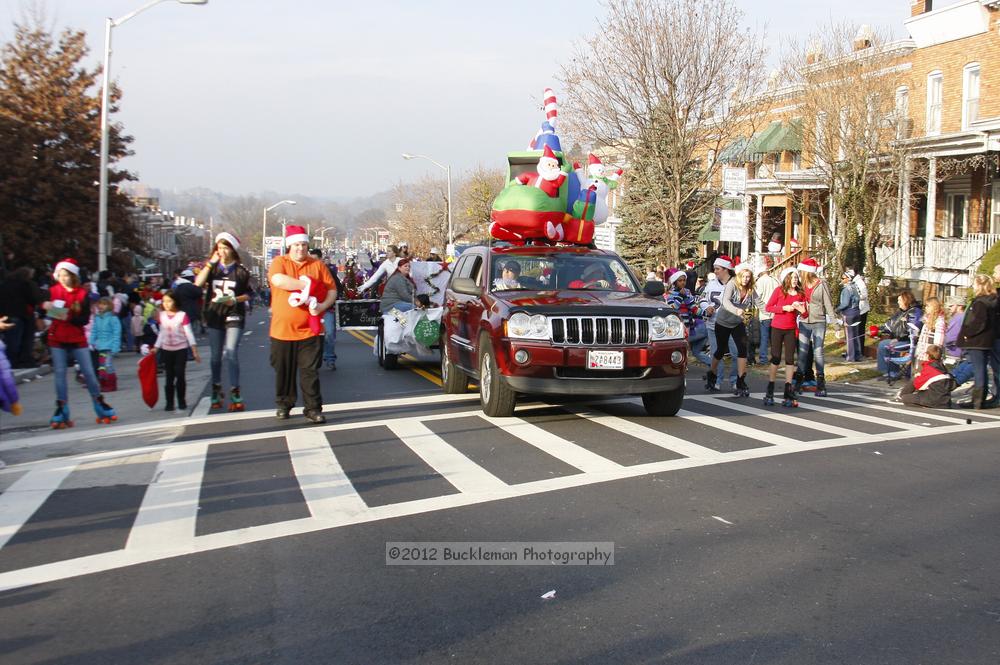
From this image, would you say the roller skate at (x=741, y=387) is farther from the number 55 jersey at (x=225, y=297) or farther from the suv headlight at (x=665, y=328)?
the number 55 jersey at (x=225, y=297)

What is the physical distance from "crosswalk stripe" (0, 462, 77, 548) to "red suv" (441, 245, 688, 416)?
4.22 m

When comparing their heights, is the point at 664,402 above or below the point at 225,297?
below

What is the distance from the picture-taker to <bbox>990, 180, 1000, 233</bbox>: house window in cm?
2691

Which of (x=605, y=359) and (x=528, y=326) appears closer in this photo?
(x=605, y=359)

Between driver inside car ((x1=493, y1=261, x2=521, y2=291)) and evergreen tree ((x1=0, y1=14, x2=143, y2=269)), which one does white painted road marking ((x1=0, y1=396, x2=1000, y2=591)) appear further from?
evergreen tree ((x1=0, y1=14, x2=143, y2=269))

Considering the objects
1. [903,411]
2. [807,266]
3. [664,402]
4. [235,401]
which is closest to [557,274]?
[664,402]

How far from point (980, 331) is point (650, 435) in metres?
5.24

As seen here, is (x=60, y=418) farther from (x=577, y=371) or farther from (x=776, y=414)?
(x=776, y=414)

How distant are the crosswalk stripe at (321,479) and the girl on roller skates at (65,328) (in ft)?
8.50

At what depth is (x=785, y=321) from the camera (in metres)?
12.3

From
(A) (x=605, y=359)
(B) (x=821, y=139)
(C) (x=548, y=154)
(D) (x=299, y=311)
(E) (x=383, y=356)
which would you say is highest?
(B) (x=821, y=139)

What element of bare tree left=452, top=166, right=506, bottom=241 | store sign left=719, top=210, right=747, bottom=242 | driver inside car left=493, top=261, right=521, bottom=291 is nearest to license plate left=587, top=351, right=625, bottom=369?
driver inside car left=493, top=261, right=521, bottom=291

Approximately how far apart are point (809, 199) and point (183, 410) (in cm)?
2664

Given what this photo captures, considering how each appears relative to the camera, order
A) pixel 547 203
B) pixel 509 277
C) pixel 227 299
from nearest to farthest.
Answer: pixel 227 299, pixel 509 277, pixel 547 203
